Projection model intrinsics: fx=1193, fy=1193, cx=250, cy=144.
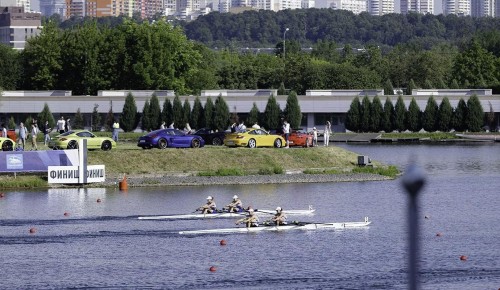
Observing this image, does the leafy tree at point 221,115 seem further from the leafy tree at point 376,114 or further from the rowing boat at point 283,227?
the rowing boat at point 283,227

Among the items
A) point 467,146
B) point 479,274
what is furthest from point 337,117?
point 479,274

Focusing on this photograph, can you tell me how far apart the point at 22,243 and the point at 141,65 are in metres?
A: 89.3

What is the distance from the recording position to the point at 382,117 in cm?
12012

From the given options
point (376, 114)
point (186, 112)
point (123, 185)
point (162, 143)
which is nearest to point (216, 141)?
point (162, 143)

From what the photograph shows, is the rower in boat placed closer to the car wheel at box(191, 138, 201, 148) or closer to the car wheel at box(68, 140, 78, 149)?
the car wheel at box(68, 140, 78, 149)

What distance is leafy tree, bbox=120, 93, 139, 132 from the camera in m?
117

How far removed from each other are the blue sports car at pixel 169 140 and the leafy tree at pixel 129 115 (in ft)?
130

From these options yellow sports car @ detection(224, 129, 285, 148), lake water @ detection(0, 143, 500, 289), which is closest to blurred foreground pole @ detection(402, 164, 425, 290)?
lake water @ detection(0, 143, 500, 289)

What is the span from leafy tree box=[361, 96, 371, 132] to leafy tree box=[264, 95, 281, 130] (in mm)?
8814

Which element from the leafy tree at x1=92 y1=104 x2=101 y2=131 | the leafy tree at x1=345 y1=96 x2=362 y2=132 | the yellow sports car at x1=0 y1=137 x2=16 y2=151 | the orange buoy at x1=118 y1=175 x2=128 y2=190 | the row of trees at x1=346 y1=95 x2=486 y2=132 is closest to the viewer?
the orange buoy at x1=118 y1=175 x2=128 y2=190

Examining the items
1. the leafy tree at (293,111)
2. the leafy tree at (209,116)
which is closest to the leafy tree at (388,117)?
the leafy tree at (293,111)

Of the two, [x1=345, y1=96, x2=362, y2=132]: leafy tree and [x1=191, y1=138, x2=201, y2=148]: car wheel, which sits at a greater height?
[x1=345, y1=96, x2=362, y2=132]: leafy tree

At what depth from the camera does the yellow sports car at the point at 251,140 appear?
78438 millimetres

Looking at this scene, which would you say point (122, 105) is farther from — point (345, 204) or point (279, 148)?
point (345, 204)
